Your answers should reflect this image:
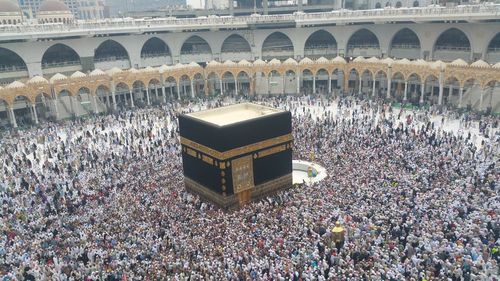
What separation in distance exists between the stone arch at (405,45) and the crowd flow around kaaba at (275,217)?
1531 centimetres

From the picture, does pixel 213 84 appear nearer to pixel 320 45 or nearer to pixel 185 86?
pixel 185 86

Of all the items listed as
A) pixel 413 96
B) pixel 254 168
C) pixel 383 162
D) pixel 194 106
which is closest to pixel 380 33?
pixel 413 96

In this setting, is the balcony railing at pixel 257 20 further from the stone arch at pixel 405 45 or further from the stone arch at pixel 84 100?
the stone arch at pixel 84 100

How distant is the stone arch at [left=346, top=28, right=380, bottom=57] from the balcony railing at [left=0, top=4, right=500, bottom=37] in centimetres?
331

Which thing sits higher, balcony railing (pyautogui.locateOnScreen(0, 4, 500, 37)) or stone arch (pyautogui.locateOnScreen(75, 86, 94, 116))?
balcony railing (pyautogui.locateOnScreen(0, 4, 500, 37))

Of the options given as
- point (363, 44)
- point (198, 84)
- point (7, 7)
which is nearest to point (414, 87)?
point (363, 44)

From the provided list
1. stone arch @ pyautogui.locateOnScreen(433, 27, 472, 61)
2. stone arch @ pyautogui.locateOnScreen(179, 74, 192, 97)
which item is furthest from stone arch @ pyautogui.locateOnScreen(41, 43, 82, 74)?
stone arch @ pyautogui.locateOnScreen(433, 27, 472, 61)

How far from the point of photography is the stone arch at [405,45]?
1550 inches

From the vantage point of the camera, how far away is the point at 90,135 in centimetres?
2906

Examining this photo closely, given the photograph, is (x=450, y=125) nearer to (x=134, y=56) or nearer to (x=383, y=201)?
(x=383, y=201)

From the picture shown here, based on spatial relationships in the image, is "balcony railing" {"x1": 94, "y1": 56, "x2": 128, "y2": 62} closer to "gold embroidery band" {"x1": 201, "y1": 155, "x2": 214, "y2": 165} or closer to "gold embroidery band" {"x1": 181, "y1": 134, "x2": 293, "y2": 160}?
"gold embroidery band" {"x1": 181, "y1": 134, "x2": 293, "y2": 160}

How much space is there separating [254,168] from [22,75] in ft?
92.8

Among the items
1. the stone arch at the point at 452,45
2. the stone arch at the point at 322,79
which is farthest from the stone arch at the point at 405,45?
the stone arch at the point at 322,79

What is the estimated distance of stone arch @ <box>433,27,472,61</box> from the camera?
A: 35.8 metres
